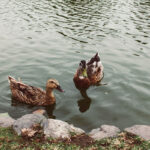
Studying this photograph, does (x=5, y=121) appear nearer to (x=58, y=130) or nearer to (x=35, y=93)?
(x=58, y=130)

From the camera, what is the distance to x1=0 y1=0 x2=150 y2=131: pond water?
9.55 meters

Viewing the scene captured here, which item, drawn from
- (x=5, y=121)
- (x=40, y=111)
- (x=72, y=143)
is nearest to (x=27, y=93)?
(x=40, y=111)

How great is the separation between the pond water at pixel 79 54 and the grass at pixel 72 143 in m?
1.56

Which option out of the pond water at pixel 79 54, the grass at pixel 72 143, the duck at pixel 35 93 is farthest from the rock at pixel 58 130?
the duck at pixel 35 93

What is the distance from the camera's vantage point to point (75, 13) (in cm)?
2345

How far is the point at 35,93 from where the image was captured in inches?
379

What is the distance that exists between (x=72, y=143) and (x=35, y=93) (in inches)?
132

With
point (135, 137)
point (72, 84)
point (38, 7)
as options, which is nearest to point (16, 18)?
point (38, 7)

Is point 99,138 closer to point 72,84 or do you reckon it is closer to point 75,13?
point 72,84

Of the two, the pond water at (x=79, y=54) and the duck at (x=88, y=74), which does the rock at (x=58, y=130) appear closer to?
the pond water at (x=79, y=54)

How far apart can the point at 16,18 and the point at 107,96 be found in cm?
1318

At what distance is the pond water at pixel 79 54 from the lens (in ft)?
31.3

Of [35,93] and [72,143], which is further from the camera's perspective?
[35,93]

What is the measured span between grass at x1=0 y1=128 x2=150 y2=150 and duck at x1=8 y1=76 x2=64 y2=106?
2.50 m
